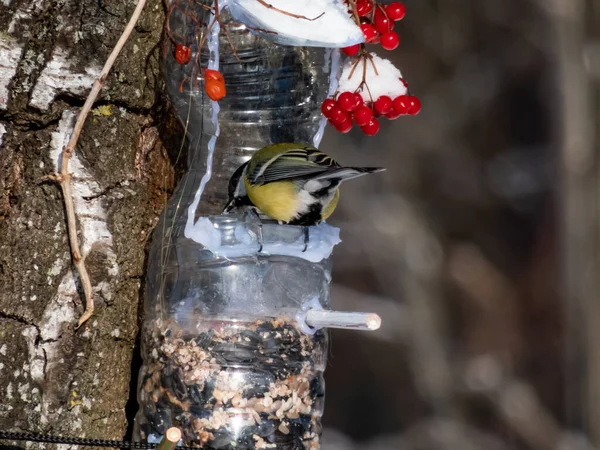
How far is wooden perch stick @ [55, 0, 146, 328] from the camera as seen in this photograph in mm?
2117

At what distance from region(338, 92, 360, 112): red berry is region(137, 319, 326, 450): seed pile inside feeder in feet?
2.04

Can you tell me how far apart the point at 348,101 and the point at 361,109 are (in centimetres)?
6

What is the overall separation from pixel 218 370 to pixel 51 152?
704 millimetres

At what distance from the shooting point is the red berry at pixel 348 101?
2.38 meters

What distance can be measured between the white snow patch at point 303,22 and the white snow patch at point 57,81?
1.46 feet

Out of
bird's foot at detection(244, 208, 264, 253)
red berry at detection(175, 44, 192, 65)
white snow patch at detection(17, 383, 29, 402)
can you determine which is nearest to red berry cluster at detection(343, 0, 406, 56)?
red berry at detection(175, 44, 192, 65)

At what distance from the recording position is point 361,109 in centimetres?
241

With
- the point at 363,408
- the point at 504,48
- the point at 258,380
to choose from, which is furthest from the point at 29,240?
the point at 504,48

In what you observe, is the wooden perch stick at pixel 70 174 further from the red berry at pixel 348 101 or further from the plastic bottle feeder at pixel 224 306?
the red berry at pixel 348 101

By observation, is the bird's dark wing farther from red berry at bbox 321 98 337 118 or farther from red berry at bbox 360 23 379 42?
red berry at bbox 360 23 379 42

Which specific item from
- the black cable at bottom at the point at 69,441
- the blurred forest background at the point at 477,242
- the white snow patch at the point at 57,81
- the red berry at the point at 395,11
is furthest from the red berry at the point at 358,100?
the blurred forest background at the point at 477,242

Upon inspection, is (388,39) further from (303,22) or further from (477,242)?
(477,242)

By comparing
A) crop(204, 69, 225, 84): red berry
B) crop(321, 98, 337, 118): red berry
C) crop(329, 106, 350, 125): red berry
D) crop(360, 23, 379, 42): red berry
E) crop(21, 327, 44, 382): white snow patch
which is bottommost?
crop(21, 327, 44, 382): white snow patch

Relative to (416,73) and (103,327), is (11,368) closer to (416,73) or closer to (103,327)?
(103,327)
